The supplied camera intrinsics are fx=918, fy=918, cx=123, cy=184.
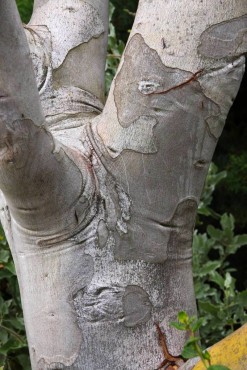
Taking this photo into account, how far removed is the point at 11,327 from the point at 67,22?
4.08ft

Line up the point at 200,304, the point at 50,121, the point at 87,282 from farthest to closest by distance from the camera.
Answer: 1. the point at 200,304
2. the point at 50,121
3. the point at 87,282

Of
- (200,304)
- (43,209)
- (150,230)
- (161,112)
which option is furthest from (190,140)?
(200,304)

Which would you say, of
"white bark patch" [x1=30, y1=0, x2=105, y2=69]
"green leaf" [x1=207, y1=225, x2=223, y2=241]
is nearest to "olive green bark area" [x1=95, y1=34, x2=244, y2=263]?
"white bark patch" [x1=30, y1=0, x2=105, y2=69]

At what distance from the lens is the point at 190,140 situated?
167cm

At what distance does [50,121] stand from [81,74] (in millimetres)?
147

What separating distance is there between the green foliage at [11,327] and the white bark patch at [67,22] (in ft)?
3.09

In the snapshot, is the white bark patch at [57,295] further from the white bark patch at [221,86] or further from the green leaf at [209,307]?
the green leaf at [209,307]

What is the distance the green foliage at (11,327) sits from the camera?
2.74 metres

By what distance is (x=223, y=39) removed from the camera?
5.47 feet

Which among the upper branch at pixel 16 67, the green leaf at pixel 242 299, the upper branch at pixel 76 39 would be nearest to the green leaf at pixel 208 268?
the green leaf at pixel 242 299

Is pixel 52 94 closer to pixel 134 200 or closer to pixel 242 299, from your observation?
pixel 134 200

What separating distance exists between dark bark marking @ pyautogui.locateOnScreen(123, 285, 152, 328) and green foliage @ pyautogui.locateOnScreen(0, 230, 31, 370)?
3.45ft

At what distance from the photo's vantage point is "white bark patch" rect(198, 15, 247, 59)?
166cm

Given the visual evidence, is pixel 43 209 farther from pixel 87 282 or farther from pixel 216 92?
pixel 216 92
